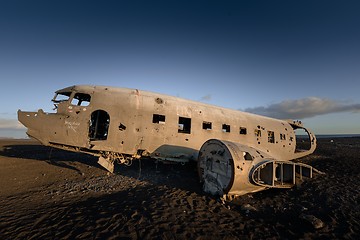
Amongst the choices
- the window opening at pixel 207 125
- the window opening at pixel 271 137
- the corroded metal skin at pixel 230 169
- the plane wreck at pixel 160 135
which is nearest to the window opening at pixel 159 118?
the plane wreck at pixel 160 135

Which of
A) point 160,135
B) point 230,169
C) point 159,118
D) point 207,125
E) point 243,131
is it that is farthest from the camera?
point 243,131

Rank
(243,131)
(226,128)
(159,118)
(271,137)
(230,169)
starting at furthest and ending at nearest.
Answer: (271,137) < (243,131) < (226,128) < (159,118) < (230,169)

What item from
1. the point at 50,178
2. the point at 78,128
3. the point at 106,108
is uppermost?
the point at 106,108

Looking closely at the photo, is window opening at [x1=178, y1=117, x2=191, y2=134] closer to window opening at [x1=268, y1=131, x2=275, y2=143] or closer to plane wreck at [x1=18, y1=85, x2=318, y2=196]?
plane wreck at [x1=18, y1=85, x2=318, y2=196]

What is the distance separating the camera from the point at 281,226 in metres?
6.52

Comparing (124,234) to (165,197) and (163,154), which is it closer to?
(165,197)

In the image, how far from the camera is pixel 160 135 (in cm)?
1198

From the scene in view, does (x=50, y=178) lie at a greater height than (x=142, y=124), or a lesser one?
lesser

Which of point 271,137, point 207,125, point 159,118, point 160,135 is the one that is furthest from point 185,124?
point 271,137

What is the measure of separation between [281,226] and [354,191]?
694cm

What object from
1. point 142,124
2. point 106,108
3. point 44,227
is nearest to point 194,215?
point 44,227

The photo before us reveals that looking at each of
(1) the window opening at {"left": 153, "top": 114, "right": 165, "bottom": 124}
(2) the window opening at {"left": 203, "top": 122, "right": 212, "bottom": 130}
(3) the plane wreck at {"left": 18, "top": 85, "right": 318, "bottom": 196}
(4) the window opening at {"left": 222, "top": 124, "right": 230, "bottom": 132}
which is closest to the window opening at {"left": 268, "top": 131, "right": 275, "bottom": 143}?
(3) the plane wreck at {"left": 18, "top": 85, "right": 318, "bottom": 196}

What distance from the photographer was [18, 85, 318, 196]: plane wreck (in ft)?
30.0

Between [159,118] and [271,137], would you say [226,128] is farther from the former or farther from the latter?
[271,137]
